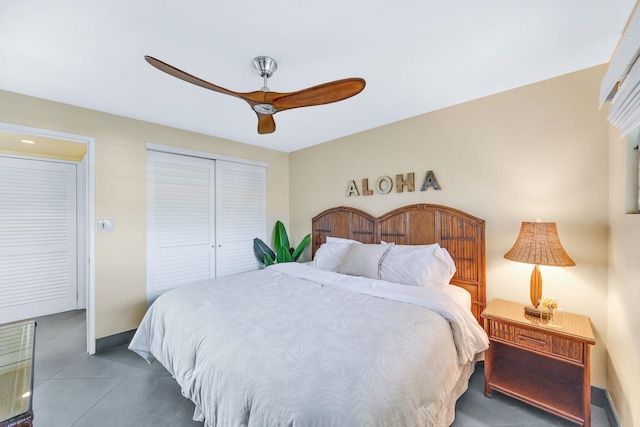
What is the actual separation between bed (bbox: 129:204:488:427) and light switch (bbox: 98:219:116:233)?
1132 millimetres

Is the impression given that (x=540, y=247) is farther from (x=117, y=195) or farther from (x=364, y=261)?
(x=117, y=195)

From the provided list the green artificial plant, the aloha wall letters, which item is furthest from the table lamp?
the green artificial plant

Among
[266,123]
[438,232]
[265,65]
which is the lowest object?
[438,232]

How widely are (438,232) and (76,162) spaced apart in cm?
487

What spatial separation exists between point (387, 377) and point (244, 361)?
0.65 m

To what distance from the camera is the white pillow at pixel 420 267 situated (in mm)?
2252

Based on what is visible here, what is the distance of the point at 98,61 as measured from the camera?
1804 millimetres

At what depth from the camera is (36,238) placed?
3381 millimetres

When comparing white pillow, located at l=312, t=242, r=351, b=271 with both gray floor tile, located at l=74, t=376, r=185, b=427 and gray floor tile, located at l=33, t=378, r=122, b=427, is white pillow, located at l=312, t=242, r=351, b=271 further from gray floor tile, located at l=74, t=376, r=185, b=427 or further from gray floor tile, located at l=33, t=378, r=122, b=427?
gray floor tile, located at l=33, t=378, r=122, b=427

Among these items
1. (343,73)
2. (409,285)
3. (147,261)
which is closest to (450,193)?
(409,285)

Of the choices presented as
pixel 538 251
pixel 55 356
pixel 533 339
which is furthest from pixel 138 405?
pixel 538 251

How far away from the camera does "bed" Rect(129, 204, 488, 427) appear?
1034 millimetres

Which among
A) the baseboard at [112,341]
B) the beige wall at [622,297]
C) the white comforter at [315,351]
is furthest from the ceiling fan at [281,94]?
the baseboard at [112,341]

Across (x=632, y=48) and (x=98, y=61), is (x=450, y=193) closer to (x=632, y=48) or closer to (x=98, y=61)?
(x=632, y=48)
